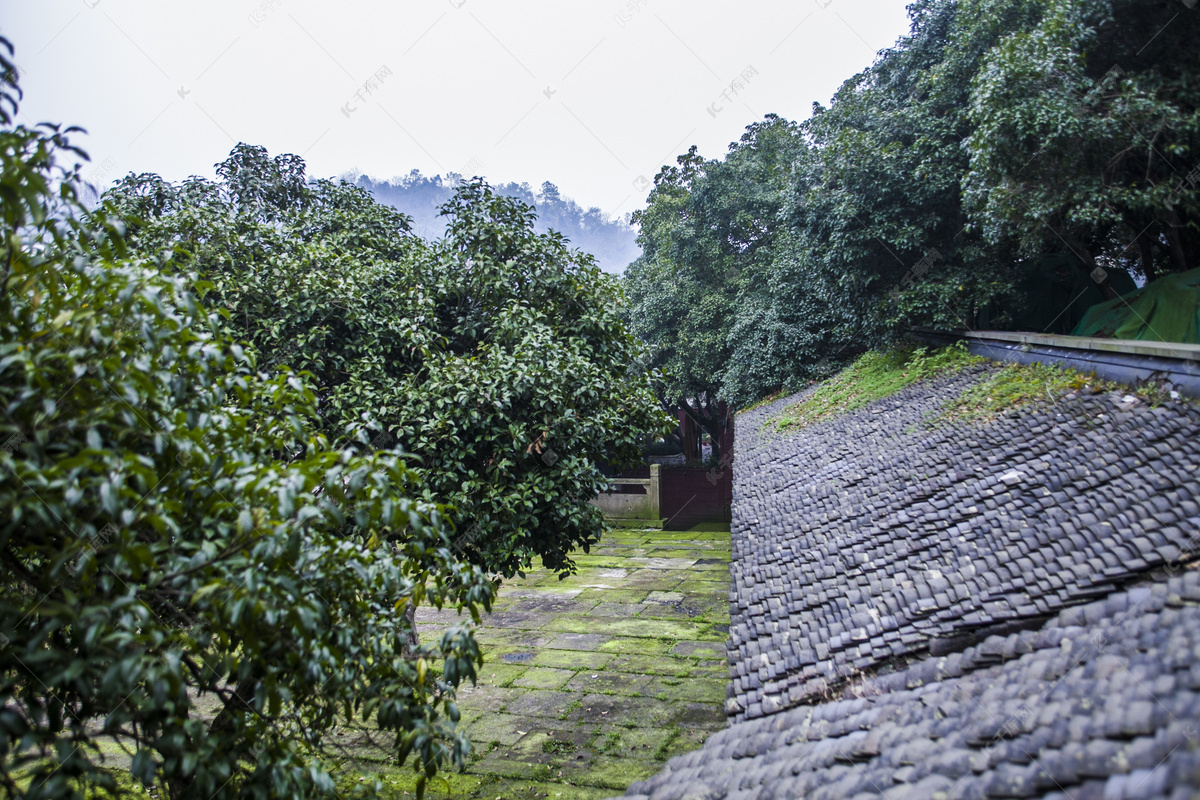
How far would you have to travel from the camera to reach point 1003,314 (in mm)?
11703

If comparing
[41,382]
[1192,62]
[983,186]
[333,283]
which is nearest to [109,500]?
[41,382]

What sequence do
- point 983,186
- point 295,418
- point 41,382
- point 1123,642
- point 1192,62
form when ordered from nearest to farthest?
point 41,382 → point 295,418 → point 1123,642 → point 1192,62 → point 983,186

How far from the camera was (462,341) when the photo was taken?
824cm

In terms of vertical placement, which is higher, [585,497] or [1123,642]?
[585,497]

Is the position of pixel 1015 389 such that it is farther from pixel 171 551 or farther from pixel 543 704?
pixel 171 551

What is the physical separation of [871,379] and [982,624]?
8574 mm

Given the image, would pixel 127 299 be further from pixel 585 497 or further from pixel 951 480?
pixel 951 480

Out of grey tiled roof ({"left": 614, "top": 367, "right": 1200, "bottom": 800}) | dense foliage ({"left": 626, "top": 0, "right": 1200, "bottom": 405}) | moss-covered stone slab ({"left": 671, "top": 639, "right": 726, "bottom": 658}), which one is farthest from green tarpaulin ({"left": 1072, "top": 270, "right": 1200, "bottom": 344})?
moss-covered stone slab ({"left": 671, "top": 639, "right": 726, "bottom": 658})

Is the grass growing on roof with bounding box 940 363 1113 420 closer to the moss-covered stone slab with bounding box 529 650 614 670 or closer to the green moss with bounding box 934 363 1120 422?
the green moss with bounding box 934 363 1120 422

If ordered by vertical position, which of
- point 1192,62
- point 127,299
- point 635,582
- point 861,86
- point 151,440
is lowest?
point 635,582

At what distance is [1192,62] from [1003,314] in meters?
4.61

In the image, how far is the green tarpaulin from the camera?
27.6 ft

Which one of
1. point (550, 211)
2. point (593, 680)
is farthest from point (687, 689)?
point (550, 211)

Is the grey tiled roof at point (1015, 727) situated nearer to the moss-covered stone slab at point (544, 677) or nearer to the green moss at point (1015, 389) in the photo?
the green moss at point (1015, 389)
